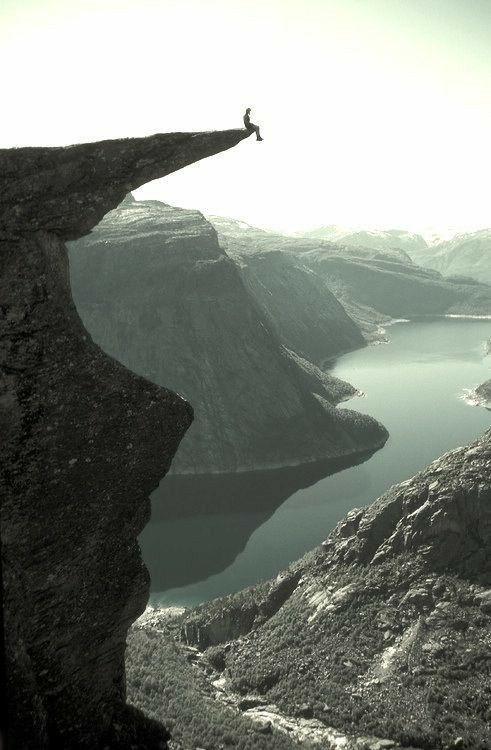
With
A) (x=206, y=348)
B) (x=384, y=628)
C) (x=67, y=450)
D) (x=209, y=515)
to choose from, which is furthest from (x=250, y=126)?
(x=206, y=348)

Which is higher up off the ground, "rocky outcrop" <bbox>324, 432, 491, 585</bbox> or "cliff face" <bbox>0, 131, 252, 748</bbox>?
"cliff face" <bbox>0, 131, 252, 748</bbox>

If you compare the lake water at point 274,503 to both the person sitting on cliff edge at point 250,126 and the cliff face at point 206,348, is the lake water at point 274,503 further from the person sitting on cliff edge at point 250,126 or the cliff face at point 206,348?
the person sitting on cliff edge at point 250,126

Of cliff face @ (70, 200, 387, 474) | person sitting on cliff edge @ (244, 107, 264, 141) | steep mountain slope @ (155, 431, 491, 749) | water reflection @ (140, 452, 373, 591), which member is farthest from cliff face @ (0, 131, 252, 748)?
cliff face @ (70, 200, 387, 474)

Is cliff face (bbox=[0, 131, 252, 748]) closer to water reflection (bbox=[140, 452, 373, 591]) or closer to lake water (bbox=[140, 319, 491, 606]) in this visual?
lake water (bbox=[140, 319, 491, 606])

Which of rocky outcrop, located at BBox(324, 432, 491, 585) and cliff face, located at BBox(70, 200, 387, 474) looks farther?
cliff face, located at BBox(70, 200, 387, 474)

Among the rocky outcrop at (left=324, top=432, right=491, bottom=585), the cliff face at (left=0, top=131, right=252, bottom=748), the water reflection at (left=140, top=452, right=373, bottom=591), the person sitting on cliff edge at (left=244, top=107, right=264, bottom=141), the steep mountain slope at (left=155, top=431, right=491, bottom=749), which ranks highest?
the person sitting on cliff edge at (left=244, top=107, right=264, bottom=141)

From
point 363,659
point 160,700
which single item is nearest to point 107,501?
point 160,700

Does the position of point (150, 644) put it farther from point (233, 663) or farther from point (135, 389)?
point (135, 389)
